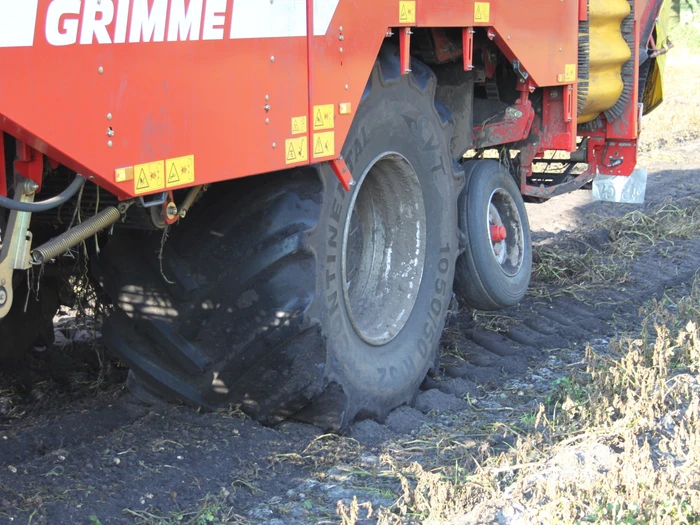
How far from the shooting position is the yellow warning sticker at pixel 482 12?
12.3 feet

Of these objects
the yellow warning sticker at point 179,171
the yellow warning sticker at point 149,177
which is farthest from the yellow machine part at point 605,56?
the yellow warning sticker at point 149,177

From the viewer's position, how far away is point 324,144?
296 cm

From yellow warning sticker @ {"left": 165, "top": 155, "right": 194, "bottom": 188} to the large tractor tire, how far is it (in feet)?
2.04

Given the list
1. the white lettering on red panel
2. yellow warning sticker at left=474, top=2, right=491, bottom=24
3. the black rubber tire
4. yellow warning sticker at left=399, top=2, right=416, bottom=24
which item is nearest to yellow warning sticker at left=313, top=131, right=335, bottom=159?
the white lettering on red panel

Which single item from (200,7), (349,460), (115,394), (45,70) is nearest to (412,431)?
(349,460)

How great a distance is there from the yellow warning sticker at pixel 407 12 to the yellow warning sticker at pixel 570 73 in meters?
1.52

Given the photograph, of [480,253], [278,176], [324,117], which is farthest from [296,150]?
[480,253]

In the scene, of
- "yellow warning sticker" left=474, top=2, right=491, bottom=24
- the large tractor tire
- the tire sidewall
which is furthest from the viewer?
"yellow warning sticker" left=474, top=2, right=491, bottom=24

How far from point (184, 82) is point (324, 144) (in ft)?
2.27

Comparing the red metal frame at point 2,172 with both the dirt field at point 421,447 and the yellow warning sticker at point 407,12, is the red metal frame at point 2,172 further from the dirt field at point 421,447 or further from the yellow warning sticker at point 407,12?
the yellow warning sticker at point 407,12

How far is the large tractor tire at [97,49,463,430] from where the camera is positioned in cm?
305

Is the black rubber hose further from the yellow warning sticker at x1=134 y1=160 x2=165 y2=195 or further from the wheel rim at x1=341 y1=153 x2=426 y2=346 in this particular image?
the wheel rim at x1=341 y1=153 x2=426 y2=346

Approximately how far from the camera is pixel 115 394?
12.4ft

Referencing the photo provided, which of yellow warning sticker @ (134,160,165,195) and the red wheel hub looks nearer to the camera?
yellow warning sticker @ (134,160,165,195)
